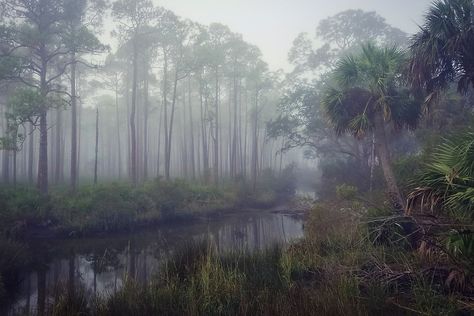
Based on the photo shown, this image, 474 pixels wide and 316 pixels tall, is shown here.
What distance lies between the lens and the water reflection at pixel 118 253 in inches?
344

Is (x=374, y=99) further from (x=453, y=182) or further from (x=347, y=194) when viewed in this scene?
(x=453, y=182)

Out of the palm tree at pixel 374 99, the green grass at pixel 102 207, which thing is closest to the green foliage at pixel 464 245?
the palm tree at pixel 374 99

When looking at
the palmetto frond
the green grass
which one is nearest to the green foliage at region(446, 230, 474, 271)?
the palmetto frond

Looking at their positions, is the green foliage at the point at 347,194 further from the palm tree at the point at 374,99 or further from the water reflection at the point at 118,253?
the palm tree at the point at 374,99

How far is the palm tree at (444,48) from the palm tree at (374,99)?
1794 mm

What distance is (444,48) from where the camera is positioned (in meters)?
9.52

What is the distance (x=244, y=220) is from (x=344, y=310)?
15927mm

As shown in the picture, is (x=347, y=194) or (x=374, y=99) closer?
(x=374, y=99)

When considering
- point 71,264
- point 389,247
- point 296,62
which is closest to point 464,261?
point 389,247

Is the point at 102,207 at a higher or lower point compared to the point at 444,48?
lower

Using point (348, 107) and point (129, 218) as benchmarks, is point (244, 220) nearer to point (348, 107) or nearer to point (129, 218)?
point (129, 218)

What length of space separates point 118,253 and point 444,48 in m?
13.9

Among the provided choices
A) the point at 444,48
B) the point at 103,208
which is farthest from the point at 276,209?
the point at 444,48

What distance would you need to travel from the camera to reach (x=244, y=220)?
20.7 metres
